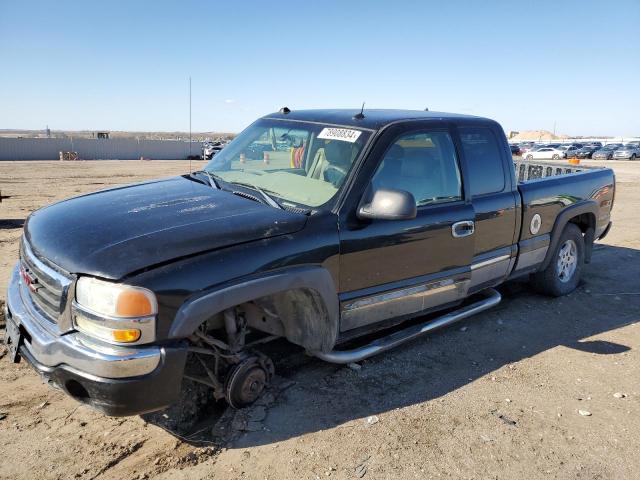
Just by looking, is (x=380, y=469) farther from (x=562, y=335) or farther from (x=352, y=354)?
(x=562, y=335)

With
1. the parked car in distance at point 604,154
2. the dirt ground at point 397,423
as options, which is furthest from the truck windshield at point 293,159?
the parked car in distance at point 604,154

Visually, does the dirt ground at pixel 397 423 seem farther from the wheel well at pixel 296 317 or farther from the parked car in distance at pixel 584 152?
the parked car in distance at pixel 584 152

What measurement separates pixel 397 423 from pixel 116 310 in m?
1.83

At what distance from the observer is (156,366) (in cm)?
243

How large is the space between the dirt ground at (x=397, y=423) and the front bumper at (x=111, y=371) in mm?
475

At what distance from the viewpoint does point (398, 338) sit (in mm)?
3721

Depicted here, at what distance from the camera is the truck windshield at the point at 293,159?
339 centimetres

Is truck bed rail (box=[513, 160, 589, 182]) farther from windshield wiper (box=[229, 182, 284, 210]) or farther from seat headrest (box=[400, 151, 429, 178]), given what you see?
windshield wiper (box=[229, 182, 284, 210])

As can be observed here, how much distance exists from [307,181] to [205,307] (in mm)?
1329

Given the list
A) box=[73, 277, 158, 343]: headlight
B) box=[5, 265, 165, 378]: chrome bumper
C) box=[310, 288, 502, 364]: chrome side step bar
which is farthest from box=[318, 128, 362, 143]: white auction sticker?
box=[5, 265, 165, 378]: chrome bumper

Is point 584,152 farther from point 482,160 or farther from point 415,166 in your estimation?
point 415,166

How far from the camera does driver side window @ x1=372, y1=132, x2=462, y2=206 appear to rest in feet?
11.7

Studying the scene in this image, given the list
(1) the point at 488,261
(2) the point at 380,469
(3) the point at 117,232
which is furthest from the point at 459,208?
(3) the point at 117,232

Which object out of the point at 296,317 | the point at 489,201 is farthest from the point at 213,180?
the point at 489,201
